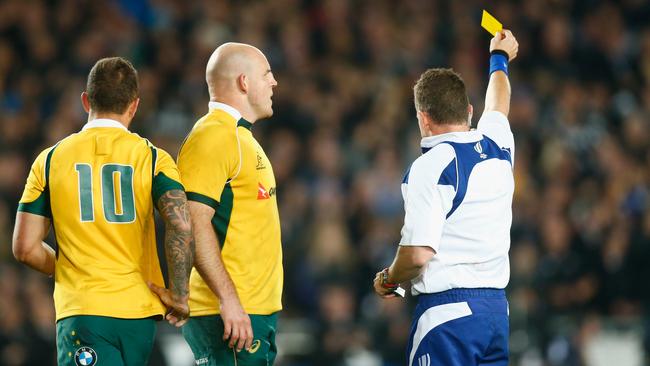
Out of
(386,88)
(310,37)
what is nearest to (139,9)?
(310,37)

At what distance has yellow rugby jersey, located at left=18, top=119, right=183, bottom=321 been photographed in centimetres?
462

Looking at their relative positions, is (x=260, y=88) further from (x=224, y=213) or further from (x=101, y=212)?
(x=101, y=212)

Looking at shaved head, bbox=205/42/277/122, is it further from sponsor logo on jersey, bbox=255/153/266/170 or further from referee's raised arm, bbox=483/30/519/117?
referee's raised arm, bbox=483/30/519/117

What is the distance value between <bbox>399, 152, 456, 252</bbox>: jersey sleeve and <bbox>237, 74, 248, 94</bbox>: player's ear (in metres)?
0.94

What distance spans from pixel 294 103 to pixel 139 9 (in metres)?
2.65

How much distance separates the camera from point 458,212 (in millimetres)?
4977

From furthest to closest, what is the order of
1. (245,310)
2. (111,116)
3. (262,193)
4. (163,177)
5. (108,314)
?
(262,193), (245,310), (111,116), (163,177), (108,314)

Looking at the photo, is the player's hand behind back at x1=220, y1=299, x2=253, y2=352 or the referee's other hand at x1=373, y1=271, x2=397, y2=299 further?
the referee's other hand at x1=373, y1=271, x2=397, y2=299

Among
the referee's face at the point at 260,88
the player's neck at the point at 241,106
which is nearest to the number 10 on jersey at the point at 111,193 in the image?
the player's neck at the point at 241,106

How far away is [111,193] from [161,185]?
0.23 meters

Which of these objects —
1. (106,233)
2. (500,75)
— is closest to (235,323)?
(106,233)

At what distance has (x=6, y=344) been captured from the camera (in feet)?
29.2

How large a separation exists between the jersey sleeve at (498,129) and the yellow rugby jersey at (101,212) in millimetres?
1617

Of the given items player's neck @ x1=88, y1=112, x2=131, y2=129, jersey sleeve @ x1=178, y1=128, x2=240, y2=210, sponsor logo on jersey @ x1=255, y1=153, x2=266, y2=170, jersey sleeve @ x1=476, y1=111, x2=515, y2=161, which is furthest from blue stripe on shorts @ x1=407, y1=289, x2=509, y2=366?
player's neck @ x1=88, y1=112, x2=131, y2=129
